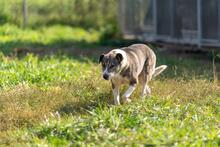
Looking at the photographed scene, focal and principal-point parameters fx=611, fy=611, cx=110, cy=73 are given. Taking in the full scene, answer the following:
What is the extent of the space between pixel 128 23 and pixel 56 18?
168 inches

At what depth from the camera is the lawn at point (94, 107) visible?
22.7ft

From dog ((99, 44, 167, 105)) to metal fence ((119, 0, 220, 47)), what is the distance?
477 cm

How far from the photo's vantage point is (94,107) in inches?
349

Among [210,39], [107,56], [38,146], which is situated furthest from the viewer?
[210,39]

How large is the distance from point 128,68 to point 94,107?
2.56 feet

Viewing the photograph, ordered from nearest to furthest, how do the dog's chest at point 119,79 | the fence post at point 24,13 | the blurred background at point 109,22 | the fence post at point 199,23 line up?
the dog's chest at point 119,79 < the fence post at point 199,23 < the blurred background at point 109,22 < the fence post at point 24,13

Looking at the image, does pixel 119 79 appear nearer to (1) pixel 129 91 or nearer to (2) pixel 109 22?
(1) pixel 129 91

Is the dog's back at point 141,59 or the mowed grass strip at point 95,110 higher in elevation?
the dog's back at point 141,59

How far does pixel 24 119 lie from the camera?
831 cm

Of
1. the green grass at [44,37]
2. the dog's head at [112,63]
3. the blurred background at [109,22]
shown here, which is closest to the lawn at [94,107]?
the dog's head at [112,63]

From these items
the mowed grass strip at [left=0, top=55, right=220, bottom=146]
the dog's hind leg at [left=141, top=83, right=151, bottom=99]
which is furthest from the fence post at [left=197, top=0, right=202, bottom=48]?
the dog's hind leg at [left=141, top=83, right=151, bottom=99]

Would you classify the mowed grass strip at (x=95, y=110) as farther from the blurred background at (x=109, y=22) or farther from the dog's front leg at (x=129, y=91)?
the blurred background at (x=109, y=22)

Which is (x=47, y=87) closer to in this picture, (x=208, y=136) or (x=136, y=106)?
(x=136, y=106)

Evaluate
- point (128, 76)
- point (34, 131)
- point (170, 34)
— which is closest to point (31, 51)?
point (170, 34)
